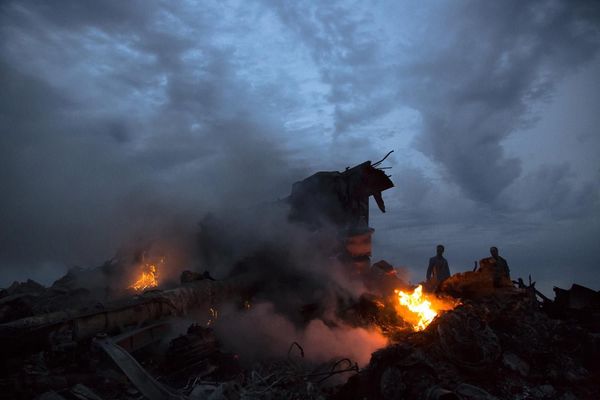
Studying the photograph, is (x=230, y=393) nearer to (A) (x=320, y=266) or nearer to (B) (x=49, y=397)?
(B) (x=49, y=397)

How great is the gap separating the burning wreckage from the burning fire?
0.14 ft

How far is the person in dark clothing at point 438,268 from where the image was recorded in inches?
492

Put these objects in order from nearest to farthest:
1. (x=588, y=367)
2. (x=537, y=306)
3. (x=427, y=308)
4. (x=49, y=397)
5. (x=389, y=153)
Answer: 1. (x=49, y=397)
2. (x=588, y=367)
3. (x=427, y=308)
4. (x=537, y=306)
5. (x=389, y=153)

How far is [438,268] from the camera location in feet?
41.4

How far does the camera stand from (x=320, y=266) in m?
12.5

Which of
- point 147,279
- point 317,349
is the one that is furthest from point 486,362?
point 147,279

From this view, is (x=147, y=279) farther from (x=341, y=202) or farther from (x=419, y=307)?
(x=419, y=307)

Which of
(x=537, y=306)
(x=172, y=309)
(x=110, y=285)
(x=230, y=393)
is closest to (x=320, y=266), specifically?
(x=172, y=309)

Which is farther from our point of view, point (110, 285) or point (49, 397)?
point (110, 285)

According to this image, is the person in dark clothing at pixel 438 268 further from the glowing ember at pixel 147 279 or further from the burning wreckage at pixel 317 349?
the glowing ember at pixel 147 279

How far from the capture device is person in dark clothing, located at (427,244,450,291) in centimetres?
1251

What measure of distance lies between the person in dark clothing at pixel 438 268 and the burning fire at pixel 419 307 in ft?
8.54

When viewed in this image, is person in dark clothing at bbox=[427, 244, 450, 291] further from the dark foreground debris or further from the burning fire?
the dark foreground debris

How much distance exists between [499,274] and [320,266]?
234 inches
